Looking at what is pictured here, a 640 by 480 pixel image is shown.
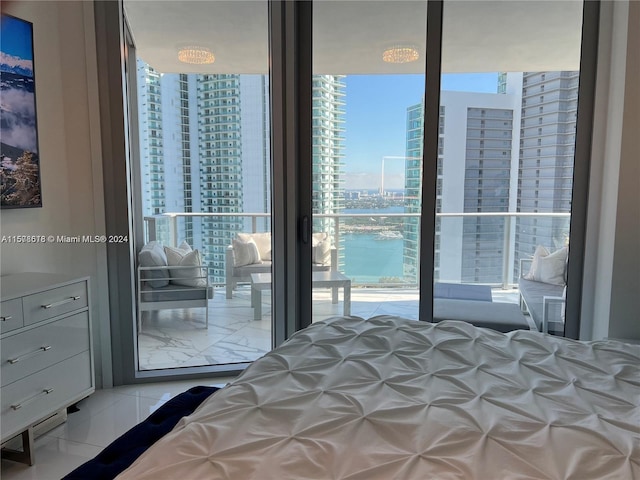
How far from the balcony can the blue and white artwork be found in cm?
78

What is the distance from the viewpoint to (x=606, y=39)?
2.77 metres

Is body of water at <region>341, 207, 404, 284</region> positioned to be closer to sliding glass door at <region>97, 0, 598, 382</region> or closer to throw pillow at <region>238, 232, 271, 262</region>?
sliding glass door at <region>97, 0, 598, 382</region>

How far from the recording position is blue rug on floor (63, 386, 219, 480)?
1.43 meters

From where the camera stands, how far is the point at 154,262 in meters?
3.21

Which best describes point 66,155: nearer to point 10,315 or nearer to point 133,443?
point 10,315

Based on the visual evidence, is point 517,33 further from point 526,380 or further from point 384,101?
point 526,380

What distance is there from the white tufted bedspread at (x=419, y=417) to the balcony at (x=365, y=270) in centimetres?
144

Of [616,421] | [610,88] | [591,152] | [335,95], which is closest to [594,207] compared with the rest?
[591,152]

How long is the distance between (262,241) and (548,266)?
6.27ft

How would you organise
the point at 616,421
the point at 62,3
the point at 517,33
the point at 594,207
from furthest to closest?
the point at 517,33 < the point at 594,207 < the point at 62,3 < the point at 616,421

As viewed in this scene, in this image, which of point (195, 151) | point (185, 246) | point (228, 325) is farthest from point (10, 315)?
point (228, 325)

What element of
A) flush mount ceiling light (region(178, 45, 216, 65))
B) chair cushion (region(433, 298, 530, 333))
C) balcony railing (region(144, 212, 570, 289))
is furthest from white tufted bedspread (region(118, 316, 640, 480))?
flush mount ceiling light (region(178, 45, 216, 65))

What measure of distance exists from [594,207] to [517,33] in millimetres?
1224

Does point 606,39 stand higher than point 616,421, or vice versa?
point 606,39
